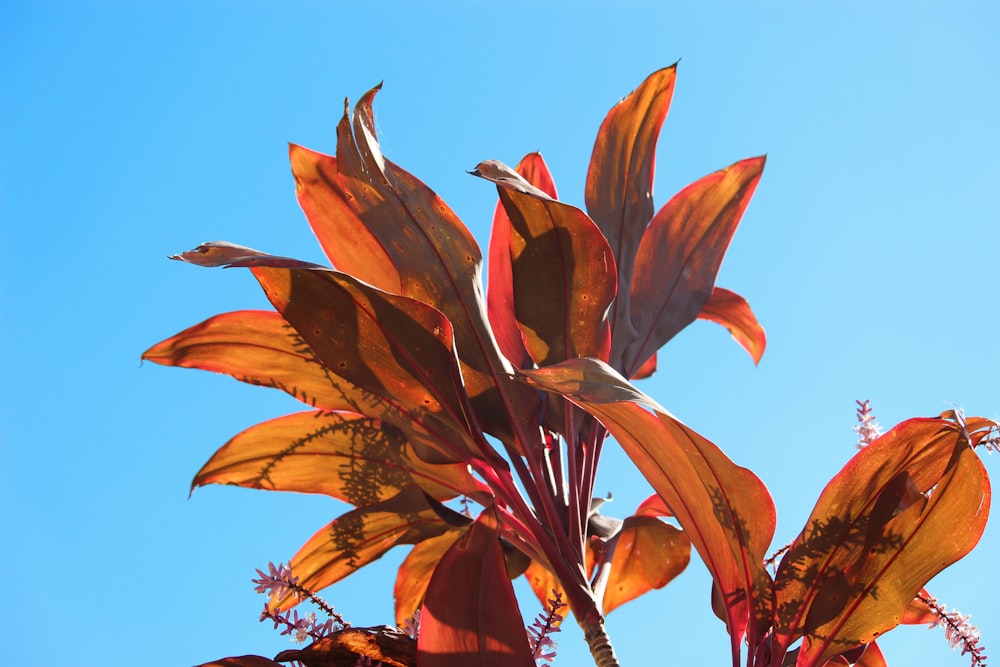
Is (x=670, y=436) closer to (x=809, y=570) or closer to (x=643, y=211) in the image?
(x=809, y=570)

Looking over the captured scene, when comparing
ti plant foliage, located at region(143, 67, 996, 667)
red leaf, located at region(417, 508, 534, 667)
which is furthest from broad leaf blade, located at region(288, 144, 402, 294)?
red leaf, located at region(417, 508, 534, 667)

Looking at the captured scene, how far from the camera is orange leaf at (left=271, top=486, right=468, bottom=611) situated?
107 cm

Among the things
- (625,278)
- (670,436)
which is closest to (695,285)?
(625,278)

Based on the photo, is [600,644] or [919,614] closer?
[600,644]

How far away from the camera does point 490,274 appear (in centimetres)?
121

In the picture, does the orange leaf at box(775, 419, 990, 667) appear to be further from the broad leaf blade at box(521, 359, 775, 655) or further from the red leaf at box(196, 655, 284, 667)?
the red leaf at box(196, 655, 284, 667)

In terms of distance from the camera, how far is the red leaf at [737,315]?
1.43 metres

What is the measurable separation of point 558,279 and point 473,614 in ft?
1.36

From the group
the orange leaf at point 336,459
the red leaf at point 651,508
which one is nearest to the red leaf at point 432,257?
the orange leaf at point 336,459

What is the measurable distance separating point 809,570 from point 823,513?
6 cm

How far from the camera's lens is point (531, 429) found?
1.06m

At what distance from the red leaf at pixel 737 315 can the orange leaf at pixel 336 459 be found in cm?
58

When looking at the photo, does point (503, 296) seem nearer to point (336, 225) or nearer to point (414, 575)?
point (336, 225)

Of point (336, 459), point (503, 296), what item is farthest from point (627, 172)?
point (336, 459)
